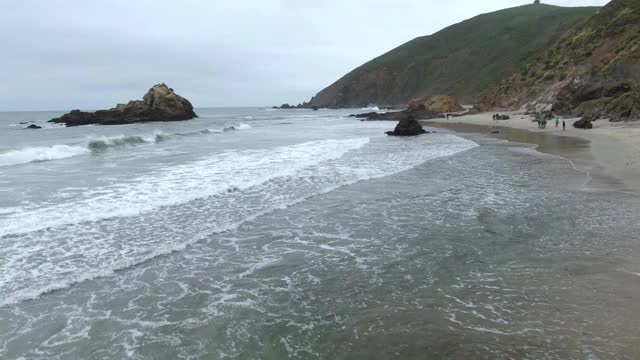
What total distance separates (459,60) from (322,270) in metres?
178

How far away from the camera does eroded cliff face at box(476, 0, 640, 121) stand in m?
41.0

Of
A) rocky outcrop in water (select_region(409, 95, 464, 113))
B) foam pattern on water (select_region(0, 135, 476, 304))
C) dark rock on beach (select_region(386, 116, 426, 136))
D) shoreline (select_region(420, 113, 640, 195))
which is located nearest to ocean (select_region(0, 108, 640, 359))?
foam pattern on water (select_region(0, 135, 476, 304))

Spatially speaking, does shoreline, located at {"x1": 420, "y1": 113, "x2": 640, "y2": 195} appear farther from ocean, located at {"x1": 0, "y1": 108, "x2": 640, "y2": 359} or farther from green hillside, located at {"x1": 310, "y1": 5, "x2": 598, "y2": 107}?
green hillside, located at {"x1": 310, "y1": 5, "x2": 598, "y2": 107}

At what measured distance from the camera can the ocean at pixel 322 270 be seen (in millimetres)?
5777

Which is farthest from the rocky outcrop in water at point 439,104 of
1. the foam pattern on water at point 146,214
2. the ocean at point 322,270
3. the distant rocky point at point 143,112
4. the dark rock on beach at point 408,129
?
the ocean at point 322,270

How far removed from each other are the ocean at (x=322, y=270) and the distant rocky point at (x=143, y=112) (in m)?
70.4

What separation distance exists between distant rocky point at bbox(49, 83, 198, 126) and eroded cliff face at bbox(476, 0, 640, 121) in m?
54.0

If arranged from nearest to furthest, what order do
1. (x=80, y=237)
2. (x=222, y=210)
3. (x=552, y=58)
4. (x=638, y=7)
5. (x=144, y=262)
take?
(x=144, y=262) → (x=80, y=237) → (x=222, y=210) → (x=638, y=7) → (x=552, y=58)

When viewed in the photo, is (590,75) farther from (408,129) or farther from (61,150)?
(61,150)

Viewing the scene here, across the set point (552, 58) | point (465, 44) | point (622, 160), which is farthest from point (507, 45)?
point (622, 160)

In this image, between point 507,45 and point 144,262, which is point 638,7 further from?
point 507,45

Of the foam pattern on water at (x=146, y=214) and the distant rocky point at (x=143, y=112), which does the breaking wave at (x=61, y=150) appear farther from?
the distant rocky point at (x=143, y=112)

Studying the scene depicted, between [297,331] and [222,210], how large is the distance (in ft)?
24.3

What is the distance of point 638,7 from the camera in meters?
57.2
